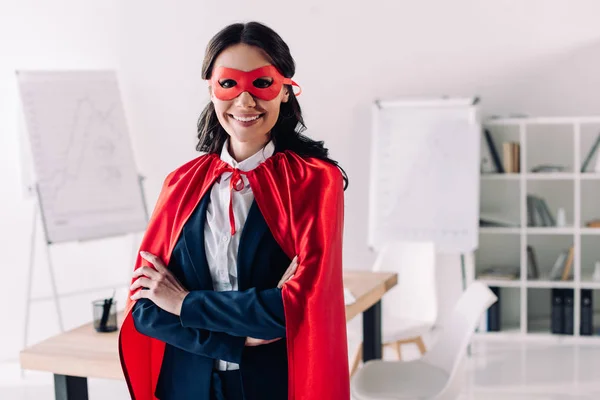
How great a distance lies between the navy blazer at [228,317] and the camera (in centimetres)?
141

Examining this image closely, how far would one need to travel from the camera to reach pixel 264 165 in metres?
1.52

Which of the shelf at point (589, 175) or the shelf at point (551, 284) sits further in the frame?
the shelf at point (551, 284)

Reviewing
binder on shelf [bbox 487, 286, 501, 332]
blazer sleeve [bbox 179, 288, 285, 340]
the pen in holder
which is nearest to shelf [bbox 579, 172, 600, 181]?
binder on shelf [bbox 487, 286, 501, 332]

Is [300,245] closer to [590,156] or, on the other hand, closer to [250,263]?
[250,263]

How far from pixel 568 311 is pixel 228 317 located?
404 centimetres

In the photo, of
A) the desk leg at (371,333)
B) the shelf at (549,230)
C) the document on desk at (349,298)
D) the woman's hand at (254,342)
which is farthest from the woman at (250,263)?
the shelf at (549,230)

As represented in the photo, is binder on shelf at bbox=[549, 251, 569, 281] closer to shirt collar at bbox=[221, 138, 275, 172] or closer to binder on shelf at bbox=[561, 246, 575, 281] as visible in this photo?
binder on shelf at bbox=[561, 246, 575, 281]

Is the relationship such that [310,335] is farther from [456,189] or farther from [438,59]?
[438,59]

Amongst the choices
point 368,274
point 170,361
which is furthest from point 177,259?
point 368,274

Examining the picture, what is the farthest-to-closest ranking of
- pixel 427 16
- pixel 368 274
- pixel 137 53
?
pixel 137 53
pixel 427 16
pixel 368 274

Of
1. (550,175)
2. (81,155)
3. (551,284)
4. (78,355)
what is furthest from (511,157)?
(78,355)

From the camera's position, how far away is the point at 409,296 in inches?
159

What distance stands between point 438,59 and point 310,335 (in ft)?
13.5

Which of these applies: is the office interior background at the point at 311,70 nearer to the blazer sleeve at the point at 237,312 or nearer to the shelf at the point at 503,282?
the shelf at the point at 503,282
